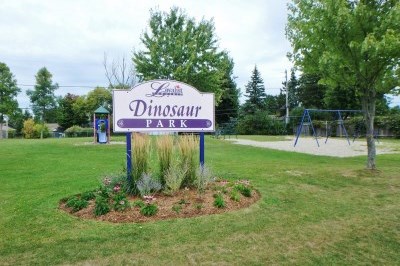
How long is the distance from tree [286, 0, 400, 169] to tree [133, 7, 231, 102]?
1510cm

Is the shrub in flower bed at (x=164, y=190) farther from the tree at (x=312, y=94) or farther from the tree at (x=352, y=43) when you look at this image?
the tree at (x=312, y=94)

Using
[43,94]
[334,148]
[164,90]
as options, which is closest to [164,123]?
[164,90]

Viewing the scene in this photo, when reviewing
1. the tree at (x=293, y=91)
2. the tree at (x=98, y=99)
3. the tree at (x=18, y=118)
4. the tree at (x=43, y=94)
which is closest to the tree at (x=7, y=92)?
the tree at (x=18, y=118)

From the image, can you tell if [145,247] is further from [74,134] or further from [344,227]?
[74,134]

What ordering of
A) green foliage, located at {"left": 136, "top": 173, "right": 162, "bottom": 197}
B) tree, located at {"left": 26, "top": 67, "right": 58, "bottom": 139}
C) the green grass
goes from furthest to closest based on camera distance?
tree, located at {"left": 26, "top": 67, "right": 58, "bottom": 139}, green foliage, located at {"left": 136, "top": 173, "right": 162, "bottom": 197}, the green grass

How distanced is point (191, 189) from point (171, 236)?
5.83 feet

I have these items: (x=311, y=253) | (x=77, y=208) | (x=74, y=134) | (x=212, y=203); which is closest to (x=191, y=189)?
(x=212, y=203)

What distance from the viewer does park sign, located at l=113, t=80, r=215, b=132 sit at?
18.0 feet

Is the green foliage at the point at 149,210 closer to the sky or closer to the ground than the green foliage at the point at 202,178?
closer to the ground

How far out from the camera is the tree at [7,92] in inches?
1577

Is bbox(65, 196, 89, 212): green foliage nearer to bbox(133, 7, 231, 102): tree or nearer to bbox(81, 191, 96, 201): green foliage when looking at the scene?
bbox(81, 191, 96, 201): green foliage

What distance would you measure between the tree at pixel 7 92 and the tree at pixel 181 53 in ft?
76.0

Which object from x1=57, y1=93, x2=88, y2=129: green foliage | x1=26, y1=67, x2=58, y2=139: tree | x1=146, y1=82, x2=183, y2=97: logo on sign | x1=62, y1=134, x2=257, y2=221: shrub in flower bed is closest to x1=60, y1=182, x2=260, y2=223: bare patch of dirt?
x1=62, y1=134, x2=257, y2=221: shrub in flower bed

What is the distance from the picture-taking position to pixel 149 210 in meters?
4.47
